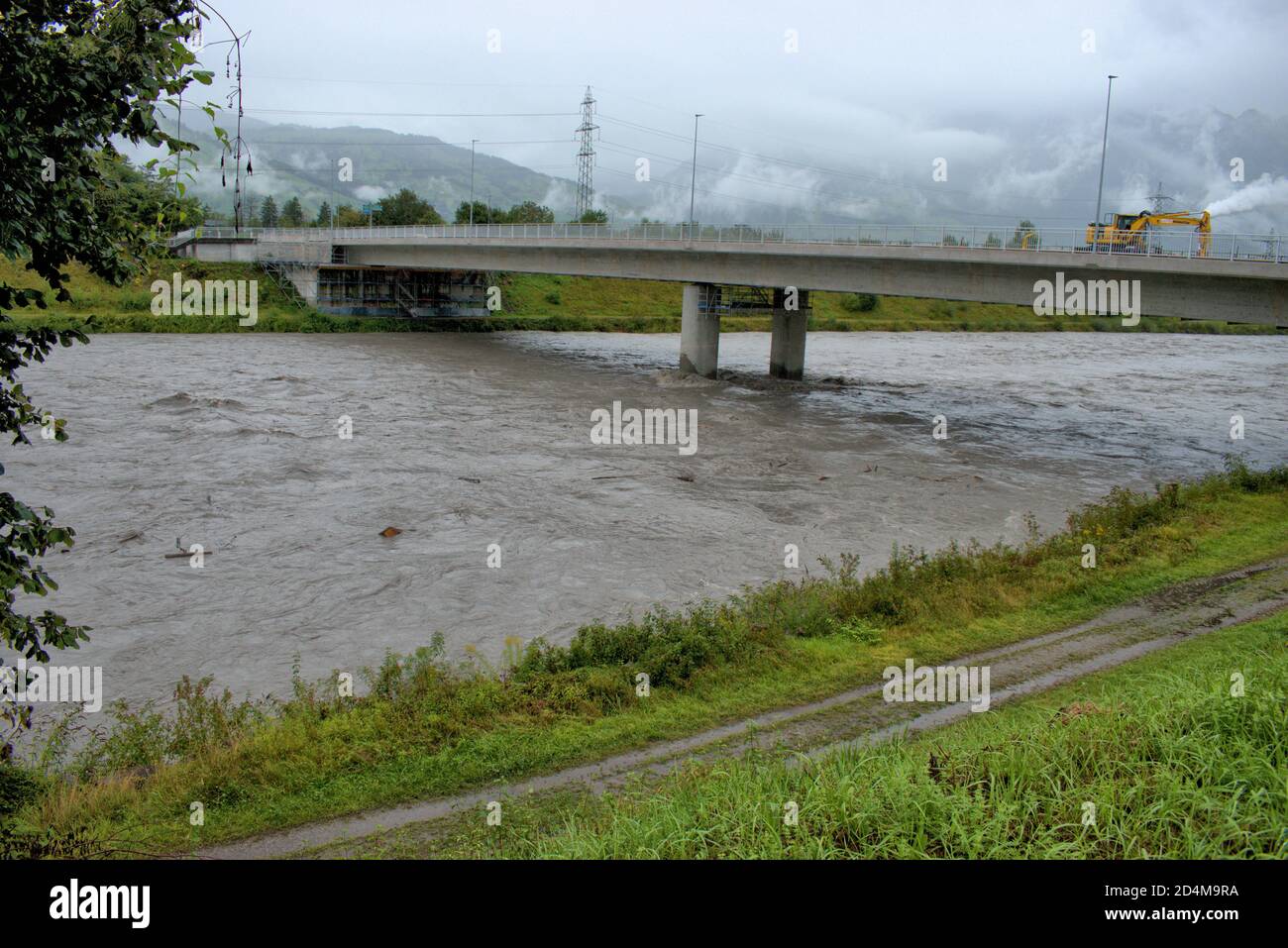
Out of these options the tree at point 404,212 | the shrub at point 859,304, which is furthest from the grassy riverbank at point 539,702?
the tree at point 404,212

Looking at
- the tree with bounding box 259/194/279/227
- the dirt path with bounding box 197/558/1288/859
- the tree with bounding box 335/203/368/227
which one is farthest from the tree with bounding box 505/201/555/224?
the dirt path with bounding box 197/558/1288/859

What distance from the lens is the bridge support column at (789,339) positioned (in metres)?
55.9

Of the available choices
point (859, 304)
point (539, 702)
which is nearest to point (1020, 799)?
point (539, 702)

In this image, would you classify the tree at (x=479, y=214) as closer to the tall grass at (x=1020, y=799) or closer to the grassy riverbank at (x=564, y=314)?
the grassy riverbank at (x=564, y=314)

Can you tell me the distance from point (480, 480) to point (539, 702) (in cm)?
1655

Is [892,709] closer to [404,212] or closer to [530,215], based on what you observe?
[404,212]

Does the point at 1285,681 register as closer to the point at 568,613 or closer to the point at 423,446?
the point at 568,613

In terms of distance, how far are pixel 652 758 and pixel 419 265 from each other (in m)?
63.9

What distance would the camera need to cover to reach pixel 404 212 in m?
113

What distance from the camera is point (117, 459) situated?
99.6 feet

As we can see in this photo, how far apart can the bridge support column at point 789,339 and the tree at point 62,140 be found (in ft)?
165

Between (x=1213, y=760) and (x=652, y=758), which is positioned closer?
(x=1213, y=760)

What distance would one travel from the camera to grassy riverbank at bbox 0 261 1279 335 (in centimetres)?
6775
